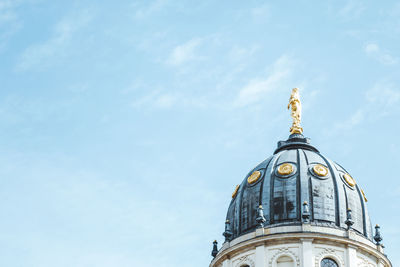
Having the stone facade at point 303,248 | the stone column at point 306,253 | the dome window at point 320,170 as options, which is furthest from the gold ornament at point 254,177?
the stone column at point 306,253

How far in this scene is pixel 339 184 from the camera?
71.2 m

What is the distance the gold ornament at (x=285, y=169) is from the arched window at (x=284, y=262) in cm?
742

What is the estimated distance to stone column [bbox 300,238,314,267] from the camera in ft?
215

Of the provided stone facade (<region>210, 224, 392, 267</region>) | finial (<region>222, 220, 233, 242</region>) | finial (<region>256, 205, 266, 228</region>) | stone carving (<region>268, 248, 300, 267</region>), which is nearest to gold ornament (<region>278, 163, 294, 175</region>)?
finial (<region>256, 205, 266, 228</region>)

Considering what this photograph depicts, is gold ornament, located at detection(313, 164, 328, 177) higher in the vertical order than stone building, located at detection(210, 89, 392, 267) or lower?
higher

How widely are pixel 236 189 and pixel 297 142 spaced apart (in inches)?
257

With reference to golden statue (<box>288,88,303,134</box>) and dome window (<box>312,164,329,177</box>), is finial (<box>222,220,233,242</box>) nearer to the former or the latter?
dome window (<box>312,164,329,177</box>)

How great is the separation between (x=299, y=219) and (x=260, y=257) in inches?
168

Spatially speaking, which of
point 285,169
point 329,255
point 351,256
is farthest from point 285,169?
point 351,256

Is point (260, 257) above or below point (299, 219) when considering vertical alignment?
below

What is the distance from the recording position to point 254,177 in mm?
72375

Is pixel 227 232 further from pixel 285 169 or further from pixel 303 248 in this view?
pixel 303 248

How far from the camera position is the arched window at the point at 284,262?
66.2 meters

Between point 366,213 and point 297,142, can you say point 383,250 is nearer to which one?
point 366,213
